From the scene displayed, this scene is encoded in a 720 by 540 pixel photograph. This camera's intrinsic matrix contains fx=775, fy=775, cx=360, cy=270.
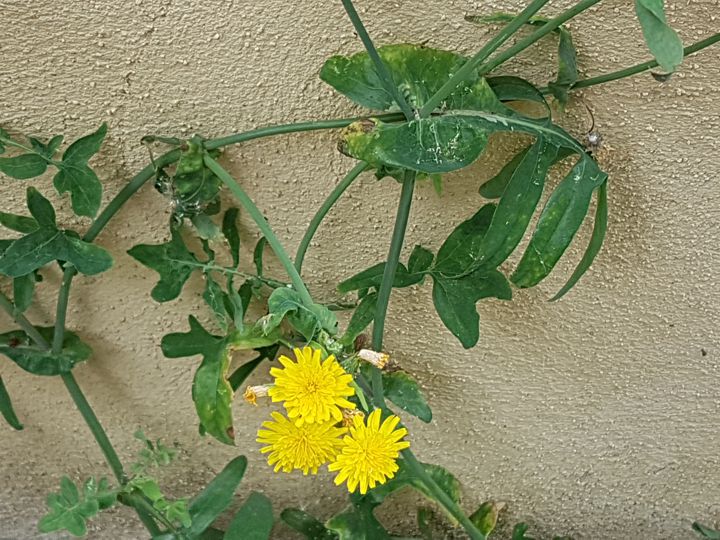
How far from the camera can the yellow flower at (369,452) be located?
565 mm

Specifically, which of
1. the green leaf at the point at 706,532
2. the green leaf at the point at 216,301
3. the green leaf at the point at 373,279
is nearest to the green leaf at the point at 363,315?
the green leaf at the point at 373,279

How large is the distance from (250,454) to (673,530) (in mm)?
538

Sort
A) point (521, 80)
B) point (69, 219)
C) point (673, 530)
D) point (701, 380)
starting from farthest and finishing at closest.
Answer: point (673, 530)
point (701, 380)
point (69, 219)
point (521, 80)

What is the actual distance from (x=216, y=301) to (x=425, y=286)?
8.3 inches

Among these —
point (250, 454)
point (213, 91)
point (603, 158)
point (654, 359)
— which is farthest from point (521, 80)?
point (250, 454)

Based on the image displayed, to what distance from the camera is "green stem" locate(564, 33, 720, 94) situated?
584mm

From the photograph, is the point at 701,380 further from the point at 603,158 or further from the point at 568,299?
the point at 603,158

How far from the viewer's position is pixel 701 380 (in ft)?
2.79

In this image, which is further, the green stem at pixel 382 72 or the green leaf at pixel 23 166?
the green leaf at pixel 23 166

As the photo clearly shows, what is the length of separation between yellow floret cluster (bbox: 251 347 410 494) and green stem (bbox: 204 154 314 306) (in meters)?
0.05

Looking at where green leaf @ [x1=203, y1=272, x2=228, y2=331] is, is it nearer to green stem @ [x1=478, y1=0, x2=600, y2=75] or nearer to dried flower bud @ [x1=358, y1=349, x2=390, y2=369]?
dried flower bud @ [x1=358, y1=349, x2=390, y2=369]

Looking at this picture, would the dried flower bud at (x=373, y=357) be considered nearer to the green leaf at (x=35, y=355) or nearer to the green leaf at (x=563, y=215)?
the green leaf at (x=563, y=215)

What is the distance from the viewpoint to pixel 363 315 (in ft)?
2.22

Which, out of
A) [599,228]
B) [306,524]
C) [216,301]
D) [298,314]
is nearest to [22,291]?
[216,301]
